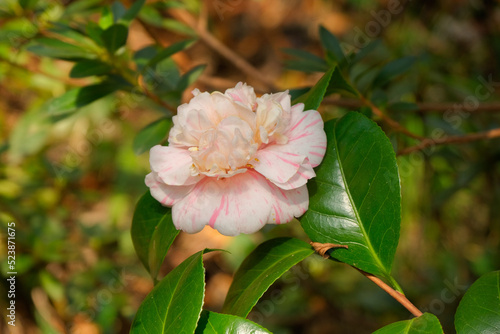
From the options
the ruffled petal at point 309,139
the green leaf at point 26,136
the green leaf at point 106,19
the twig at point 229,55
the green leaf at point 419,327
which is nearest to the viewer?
the green leaf at point 419,327

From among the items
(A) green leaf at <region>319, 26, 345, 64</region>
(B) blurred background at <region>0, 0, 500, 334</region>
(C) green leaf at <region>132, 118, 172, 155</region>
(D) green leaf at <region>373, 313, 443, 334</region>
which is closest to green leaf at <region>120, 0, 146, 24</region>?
(B) blurred background at <region>0, 0, 500, 334</region>

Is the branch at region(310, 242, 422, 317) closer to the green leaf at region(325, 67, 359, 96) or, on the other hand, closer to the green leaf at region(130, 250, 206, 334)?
the green leaf at region(130, 250, 206, 334)

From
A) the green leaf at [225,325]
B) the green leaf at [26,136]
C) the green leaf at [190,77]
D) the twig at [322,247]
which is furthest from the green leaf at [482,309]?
the green leaf at [26,136]

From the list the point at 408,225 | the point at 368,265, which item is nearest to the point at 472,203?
the point at 408,225

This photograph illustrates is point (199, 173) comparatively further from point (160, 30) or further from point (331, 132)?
point (160, 30)

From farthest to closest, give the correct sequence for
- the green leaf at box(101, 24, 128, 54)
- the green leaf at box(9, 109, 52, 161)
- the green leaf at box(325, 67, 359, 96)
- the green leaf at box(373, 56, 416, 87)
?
1. the green leaf at box(9, 109, 52, 161)
2. the green leaf at box(373, 56, 416, 87)
3. the green leaf at box(101, 24, 128, 54)
4. the green leaf at box(325, 67, 359, 96)

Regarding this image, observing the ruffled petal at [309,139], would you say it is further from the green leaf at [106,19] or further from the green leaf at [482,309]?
the green leaf at [106,19]

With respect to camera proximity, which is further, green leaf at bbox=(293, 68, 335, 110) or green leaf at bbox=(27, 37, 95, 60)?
green leaf at bbox=(27, 37, 95, 60)
